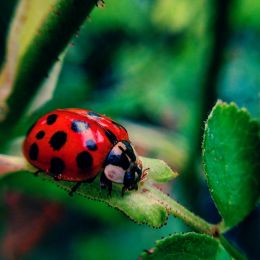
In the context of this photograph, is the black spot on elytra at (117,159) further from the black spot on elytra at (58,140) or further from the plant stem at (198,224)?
the plant stem at (198,224)

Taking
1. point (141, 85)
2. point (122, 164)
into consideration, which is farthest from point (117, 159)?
point (141, 85)

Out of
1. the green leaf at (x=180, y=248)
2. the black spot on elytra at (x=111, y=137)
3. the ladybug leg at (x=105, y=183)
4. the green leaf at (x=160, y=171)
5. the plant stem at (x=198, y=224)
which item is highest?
the green leaf at (x=160, y=171)

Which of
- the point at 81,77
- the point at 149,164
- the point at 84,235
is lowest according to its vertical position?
the point at 84,235

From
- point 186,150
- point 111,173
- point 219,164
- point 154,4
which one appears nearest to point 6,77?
point 111,173

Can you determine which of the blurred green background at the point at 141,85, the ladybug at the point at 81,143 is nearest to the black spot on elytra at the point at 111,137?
the ladybug at the point at 81,143

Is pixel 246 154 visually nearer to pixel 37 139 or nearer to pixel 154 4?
pixel 37 139

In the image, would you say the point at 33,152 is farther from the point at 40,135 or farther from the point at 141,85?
the point at 141,85

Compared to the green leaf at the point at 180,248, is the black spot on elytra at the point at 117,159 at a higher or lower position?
lower
